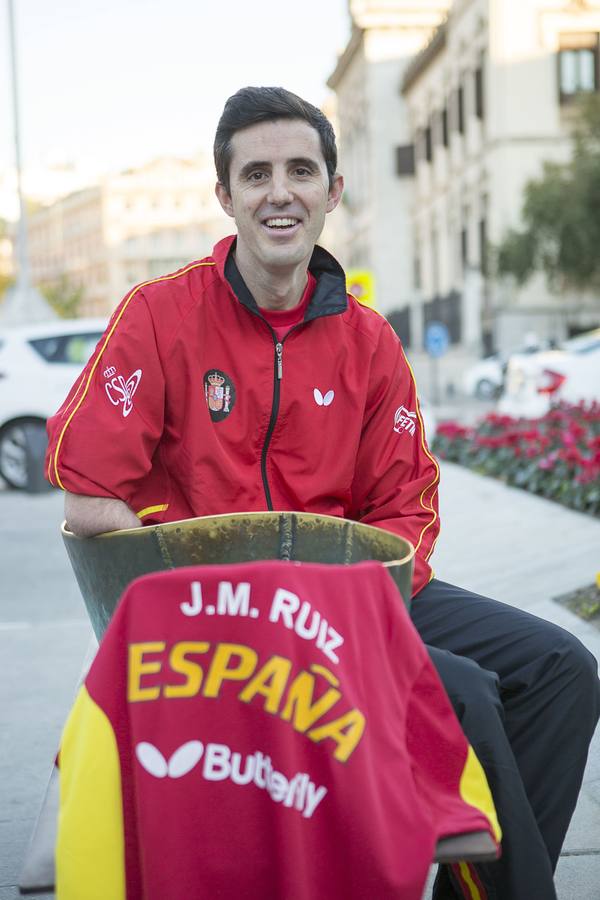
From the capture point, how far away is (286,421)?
291 centimetres

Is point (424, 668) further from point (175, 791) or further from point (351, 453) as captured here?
point (351, 453)

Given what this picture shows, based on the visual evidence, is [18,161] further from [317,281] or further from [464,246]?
[317,281]

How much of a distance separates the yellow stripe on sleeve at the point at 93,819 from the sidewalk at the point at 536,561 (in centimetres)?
140

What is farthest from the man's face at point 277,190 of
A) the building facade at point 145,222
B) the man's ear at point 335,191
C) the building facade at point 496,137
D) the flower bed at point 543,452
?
the building facade at point 145,222

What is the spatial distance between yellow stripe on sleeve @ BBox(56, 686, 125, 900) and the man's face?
1.29 metres

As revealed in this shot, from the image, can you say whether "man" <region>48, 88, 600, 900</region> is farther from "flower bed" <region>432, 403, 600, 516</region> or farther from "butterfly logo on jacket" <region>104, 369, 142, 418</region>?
"flower bed" <region>432, 403, 600, 516</region>

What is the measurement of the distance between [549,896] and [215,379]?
125 centimetres

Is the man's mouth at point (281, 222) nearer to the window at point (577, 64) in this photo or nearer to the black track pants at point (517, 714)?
the black track pants at point (517, 714)

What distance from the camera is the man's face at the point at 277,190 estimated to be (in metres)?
2.96

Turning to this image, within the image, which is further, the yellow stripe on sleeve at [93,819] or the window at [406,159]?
the window at [406,159]

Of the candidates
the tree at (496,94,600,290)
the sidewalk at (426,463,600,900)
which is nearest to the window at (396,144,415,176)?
the tree at (496,94,600,290)

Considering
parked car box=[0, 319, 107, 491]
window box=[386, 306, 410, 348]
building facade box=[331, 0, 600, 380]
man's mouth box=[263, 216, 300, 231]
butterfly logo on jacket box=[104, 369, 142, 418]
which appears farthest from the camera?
window box=[386, 306, 410, 348]

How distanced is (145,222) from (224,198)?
423 feet

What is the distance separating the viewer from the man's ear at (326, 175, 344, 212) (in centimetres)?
322
